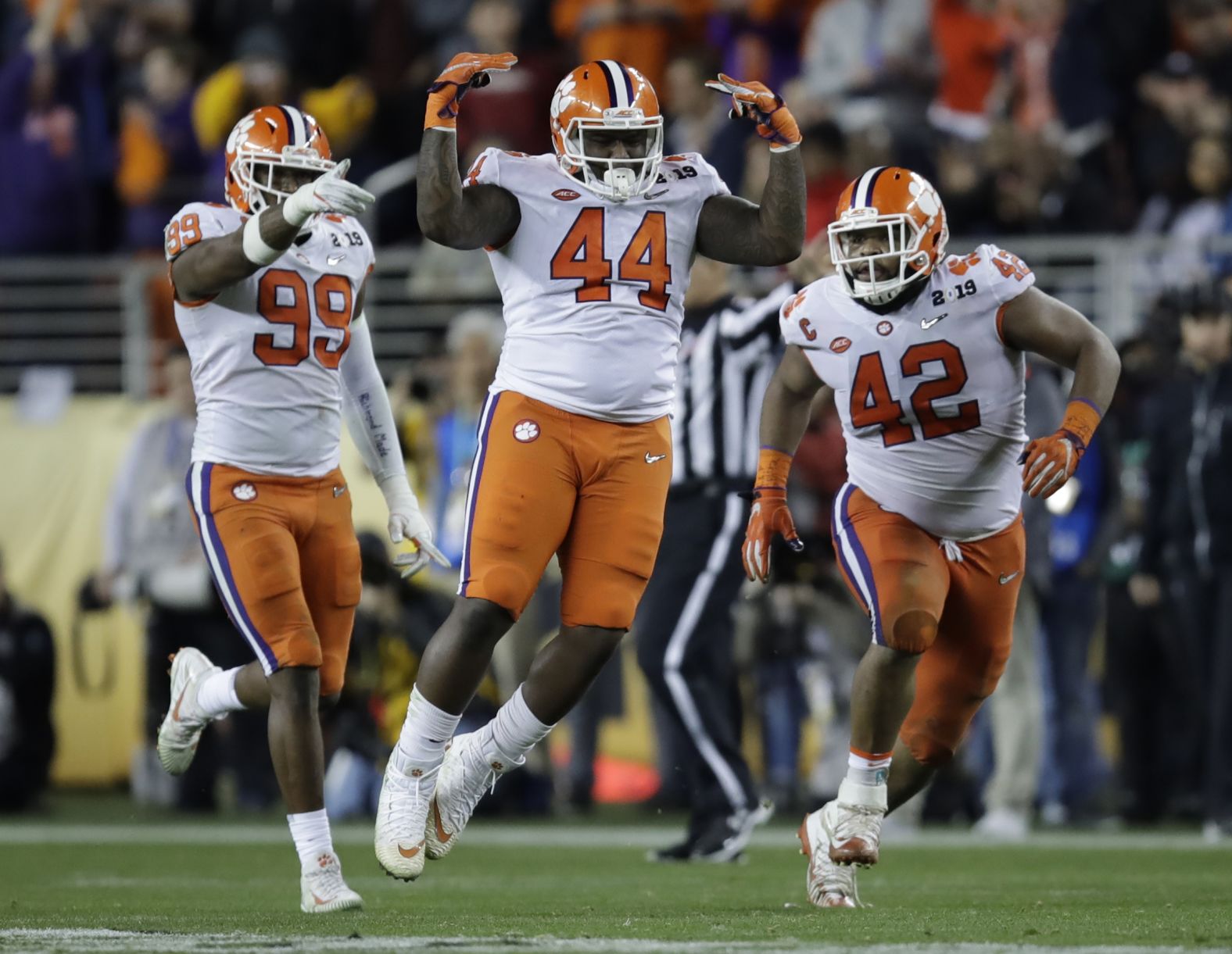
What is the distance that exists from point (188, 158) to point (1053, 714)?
21.6 ft

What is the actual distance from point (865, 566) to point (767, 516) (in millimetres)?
358

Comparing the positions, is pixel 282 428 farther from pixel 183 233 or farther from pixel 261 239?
pixel 261 239

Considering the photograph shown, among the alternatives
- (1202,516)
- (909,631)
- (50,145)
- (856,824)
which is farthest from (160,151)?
(856,824)

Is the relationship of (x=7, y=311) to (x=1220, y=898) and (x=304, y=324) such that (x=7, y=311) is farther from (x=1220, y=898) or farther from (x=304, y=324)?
(x=1220, y=898)

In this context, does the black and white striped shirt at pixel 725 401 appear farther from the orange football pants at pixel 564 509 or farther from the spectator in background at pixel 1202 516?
the orange football pants at pixel 564 509

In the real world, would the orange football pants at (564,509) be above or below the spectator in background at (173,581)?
above

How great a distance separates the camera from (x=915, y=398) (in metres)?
6.30

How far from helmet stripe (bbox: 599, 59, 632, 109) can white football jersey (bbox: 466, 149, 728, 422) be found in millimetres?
250

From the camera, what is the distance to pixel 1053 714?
10.4 m

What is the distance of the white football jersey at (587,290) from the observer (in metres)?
6.05

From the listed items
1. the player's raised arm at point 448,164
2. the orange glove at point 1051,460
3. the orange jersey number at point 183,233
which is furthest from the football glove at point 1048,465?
the orange jersey number at point 183,233

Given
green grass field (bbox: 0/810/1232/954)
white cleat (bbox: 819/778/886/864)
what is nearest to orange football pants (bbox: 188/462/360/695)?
green grass field (bbox: 0/810/1232/954)

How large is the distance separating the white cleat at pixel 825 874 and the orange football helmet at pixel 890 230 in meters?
1.45

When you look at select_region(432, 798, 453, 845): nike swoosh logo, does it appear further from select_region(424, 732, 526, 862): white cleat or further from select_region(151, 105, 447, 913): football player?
select_region(151, 105, 447, 913): football player
